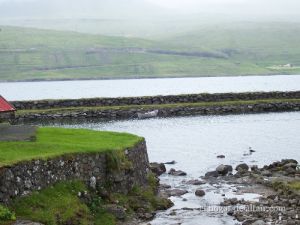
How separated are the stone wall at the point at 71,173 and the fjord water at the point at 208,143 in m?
2.54

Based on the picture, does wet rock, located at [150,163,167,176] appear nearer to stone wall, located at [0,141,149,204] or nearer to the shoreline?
stone wall, located at [0,141,149,204]

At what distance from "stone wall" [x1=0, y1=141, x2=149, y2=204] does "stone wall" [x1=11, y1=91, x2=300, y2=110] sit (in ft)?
205

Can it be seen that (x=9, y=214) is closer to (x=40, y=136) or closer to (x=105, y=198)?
(x=105, y=198)

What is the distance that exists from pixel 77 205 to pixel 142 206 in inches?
195

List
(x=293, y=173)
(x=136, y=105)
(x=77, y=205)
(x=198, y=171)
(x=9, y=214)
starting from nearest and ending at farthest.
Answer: (x=9, y=214) → (x=77, y=205) → (x=293, y=173) → (x=198, y=171) → (x=136, y=105)

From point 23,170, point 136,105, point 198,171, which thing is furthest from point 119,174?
point 136,105

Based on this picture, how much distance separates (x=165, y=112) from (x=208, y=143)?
29112 mm

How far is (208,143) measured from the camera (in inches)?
2391

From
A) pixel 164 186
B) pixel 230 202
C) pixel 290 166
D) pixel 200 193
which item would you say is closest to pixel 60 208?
pixel 230 202

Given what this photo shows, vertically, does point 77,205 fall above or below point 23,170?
below

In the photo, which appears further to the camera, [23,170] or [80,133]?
[80,133]

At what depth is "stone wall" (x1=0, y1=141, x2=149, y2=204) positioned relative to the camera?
72.5ft

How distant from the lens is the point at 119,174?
92.8 feet

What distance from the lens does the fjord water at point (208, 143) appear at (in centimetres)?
3209
